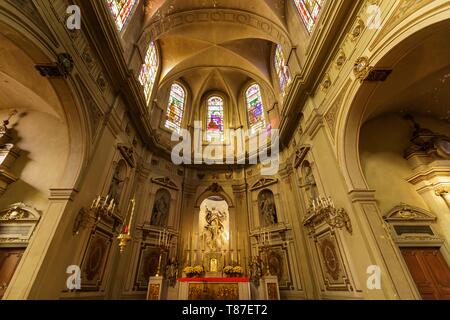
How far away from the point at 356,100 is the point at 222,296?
7.46 m

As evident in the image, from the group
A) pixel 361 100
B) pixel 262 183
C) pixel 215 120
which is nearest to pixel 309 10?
pixel 361 100

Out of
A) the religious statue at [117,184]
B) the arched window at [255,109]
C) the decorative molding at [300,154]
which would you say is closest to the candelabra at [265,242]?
the decorative molding at [300,154]

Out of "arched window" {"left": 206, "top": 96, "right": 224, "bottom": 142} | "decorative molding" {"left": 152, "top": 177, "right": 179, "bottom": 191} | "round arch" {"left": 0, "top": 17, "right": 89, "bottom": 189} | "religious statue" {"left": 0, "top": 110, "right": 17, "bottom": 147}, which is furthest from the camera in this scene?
"arched window" {"left": 206, "top": 96, "right": 224, "bottom": 142}

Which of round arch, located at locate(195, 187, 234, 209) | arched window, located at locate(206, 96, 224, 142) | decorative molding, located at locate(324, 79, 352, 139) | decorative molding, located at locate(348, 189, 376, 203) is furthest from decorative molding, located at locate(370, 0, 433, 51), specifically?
arched window, located at locate(206, 96, 224, 142)

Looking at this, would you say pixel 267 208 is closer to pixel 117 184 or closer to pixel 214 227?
pixel 214 227

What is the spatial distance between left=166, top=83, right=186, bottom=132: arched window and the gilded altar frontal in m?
1.69

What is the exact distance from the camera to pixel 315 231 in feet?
24.5

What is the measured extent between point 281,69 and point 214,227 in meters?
9.72

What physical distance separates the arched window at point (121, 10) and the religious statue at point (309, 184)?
9.32 m

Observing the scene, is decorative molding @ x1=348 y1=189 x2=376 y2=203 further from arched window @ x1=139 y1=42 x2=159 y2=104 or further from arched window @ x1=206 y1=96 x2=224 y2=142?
arched window @ x1=139 y1=42 x2=159 y2=104

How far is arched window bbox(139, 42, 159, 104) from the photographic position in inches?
423

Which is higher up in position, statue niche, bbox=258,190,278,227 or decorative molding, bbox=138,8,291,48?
decorative molding, bbox=138,8,291,48

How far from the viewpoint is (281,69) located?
11.7m
